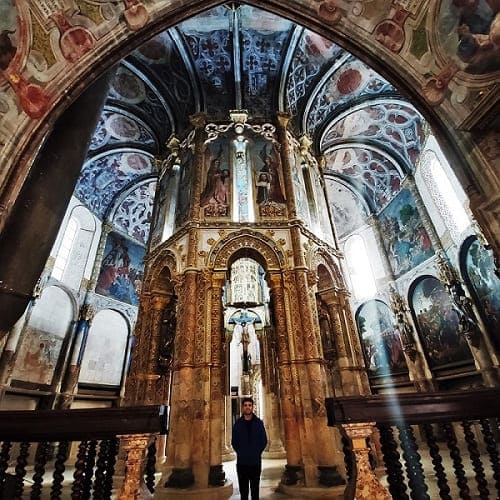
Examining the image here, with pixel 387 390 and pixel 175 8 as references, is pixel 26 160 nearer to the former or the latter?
pixel 175 8

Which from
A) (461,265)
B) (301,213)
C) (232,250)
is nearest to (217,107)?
(301,213)

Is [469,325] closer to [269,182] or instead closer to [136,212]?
[269,182]

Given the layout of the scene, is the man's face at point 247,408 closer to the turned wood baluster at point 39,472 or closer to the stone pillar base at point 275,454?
the turned wood baluster at point 39,472

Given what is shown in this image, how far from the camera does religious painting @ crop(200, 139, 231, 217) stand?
30.2 ft

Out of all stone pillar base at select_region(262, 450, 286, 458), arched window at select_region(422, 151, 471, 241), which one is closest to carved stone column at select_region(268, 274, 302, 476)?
stone pillar base at select_region(262, 450, 286, 458)

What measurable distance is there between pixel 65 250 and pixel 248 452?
45.5ft

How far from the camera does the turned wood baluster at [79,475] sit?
9.30ft

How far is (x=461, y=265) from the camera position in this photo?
37.5 ft

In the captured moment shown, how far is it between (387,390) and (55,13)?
1737 centimetres

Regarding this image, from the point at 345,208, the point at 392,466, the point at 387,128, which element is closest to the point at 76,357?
the point at 392,466

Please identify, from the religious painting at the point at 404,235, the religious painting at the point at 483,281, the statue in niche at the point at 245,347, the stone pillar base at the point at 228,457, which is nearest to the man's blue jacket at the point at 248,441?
the stone pillar base at the point at 228,457

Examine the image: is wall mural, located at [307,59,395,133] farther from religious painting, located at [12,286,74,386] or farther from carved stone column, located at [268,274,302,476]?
religious painting, located at [12,286,74,386]

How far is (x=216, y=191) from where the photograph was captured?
31.4 ft

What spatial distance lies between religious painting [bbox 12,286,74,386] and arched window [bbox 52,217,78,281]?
2.45 ft
